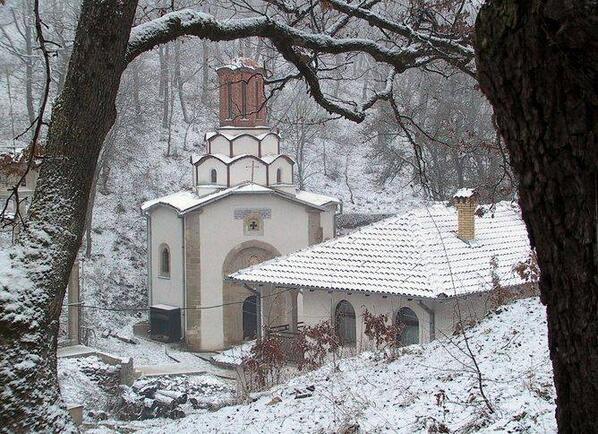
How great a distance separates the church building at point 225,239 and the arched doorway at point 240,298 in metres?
0.03

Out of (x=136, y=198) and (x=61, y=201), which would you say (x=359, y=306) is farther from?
(x=136, y=198)

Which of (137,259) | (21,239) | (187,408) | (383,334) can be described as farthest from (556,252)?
(137,259)

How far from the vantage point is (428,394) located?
4.64 metres

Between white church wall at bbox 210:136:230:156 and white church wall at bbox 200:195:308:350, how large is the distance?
119 inches

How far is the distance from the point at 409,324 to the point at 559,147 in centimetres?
1270

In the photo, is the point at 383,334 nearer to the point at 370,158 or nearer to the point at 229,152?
the point at 229,152

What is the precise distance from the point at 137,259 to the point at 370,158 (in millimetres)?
15817


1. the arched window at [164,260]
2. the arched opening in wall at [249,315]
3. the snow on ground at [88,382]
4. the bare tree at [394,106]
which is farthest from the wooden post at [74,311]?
the bare tree at [394,106]

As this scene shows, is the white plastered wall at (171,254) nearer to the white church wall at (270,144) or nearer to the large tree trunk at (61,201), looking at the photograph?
the white church wall at (270,144)

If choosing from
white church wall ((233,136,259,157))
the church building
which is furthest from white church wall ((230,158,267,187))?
white church wall ((233,136,259,157))

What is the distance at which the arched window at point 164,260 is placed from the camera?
924 inches

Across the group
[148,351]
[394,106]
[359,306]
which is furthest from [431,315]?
[148,351]

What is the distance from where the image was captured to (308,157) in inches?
1533

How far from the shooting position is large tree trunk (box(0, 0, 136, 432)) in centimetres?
307
